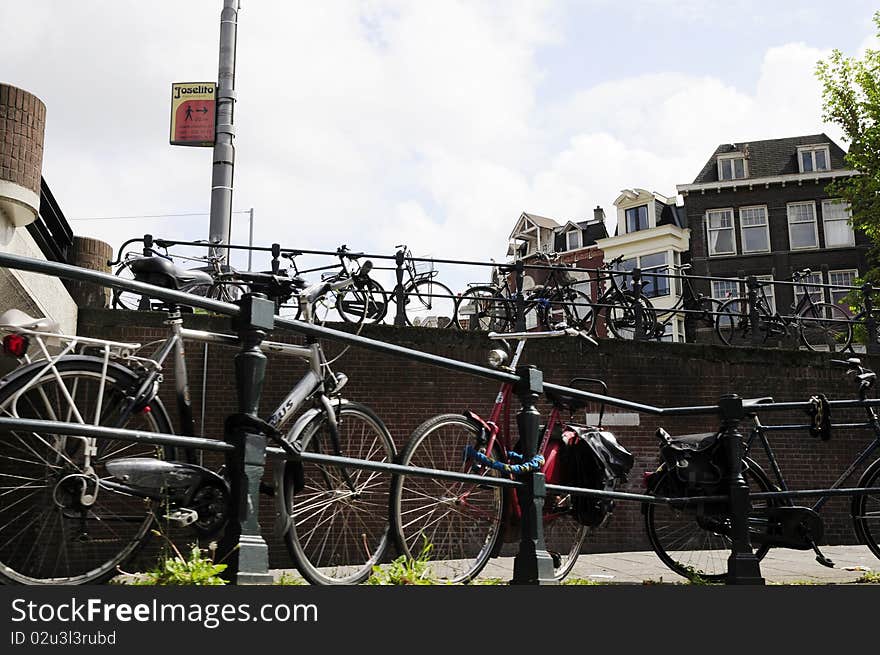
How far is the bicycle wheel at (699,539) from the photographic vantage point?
5398 millimetres

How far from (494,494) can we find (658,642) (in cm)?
152

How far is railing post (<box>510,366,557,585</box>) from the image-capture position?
4.03 meters

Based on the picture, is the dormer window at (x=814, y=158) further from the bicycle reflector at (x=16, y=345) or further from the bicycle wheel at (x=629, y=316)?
the bicycle reflector at (x=16, y=345)

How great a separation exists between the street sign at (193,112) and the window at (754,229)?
28.7 meters

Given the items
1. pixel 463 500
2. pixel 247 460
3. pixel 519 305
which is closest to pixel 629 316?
pixel 519 305

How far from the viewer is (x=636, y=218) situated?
155ft

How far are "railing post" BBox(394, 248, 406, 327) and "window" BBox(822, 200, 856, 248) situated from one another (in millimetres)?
29370

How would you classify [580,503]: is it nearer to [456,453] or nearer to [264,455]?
[456,453]

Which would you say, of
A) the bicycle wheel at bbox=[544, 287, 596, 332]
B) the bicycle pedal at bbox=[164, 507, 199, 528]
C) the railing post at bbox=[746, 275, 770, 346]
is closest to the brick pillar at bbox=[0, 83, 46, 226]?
the bicycle pedal at bbox=[164, 507, 199, 528]

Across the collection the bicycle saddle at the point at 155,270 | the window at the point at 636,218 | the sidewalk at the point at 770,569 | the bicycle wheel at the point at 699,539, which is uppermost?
the window at the point at 636,218

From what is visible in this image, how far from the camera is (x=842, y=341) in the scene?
17.9 metres

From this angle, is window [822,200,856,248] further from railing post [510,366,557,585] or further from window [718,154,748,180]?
railing post [510,366,557,585]

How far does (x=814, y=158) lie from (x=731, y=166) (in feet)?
11.3

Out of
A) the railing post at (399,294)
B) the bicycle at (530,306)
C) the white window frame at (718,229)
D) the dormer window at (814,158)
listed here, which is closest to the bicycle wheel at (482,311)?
the bicycle at (530,306)
